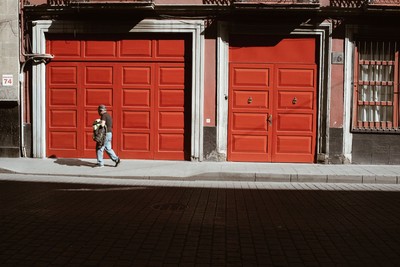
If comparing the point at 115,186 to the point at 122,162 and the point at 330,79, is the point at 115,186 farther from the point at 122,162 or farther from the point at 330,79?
the point at 330,79

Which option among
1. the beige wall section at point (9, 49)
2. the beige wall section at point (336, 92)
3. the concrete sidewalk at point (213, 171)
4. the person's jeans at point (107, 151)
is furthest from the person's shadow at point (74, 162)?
the beige wall section at point (336, 92)

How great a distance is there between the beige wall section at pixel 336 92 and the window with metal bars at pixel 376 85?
48 cm

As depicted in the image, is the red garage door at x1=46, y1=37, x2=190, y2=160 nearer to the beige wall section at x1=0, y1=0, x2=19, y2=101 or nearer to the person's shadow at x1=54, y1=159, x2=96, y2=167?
the person's shadow at x1=54, y1=159, x2=96, y2=167

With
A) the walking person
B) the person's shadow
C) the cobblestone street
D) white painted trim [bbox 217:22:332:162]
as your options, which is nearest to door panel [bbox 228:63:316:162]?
white painted trim [bbox 217:22:332:162]

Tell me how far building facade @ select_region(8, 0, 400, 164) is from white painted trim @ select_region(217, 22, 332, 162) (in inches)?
1.1

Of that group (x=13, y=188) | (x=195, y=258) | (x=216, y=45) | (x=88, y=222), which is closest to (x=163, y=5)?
(x=216, y=45)

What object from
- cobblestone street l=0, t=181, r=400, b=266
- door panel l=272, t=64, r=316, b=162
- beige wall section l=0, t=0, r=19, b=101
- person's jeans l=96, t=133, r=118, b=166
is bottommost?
cobblestone street l=0, t=181, r=400, b=266

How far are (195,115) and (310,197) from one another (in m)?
5.43

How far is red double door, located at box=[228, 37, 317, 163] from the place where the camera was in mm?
13156

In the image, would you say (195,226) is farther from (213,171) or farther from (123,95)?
(123,95)

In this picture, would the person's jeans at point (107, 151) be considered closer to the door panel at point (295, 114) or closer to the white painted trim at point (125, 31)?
the white painted trim at point (125, 31)

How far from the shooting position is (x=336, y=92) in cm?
1300

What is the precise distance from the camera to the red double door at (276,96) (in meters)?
13.2

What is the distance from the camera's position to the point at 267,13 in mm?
12625
